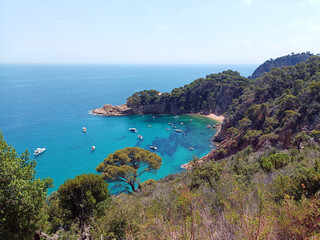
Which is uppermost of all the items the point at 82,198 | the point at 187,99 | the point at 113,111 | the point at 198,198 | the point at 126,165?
the point at 198,198

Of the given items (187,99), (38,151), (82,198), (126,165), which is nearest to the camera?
(82,198)

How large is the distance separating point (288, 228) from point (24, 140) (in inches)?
2081

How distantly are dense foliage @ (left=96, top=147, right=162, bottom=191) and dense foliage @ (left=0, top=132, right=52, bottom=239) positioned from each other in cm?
1484

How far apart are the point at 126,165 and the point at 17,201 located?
56.0 feet

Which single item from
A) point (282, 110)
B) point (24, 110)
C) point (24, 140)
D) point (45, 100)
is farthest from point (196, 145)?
point (45, 100)

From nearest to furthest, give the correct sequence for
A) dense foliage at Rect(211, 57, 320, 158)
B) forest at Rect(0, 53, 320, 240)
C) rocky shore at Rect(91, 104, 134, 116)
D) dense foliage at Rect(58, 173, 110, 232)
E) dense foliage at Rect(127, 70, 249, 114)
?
forest at Rect(0, 53, 320, 240)
dense foliage at Rect(58, 173, 110, 232)
dense foliage at Rect(211, 57, 320, 158)
rocky shore at Rect(91, 104, 134, 116)
dense foliage at Rect(127, 70, 249, 114)

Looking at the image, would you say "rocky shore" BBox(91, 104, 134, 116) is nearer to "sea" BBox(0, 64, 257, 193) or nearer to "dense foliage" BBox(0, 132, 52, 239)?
"sea" BBox(0, 64, 257, 193)

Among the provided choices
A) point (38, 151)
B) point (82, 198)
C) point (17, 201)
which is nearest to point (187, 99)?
point (38, 151)

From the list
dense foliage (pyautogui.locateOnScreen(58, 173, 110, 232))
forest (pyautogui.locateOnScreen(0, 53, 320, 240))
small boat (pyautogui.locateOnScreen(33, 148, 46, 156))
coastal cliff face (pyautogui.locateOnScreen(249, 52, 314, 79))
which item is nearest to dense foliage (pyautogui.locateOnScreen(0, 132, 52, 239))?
forest (pyautogui.locateOnScreen(0, 53, 320, 240))

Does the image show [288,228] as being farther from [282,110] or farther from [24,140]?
[24,140]

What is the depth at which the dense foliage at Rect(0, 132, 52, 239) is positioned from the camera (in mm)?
7582

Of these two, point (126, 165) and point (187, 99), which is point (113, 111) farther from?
point (126, 165)

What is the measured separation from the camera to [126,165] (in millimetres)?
24219

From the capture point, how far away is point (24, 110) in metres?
71.1
